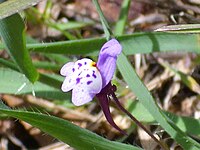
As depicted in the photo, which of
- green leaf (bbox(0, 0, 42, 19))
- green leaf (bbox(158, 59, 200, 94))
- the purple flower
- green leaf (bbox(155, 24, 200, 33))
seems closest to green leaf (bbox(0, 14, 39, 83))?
green leaf (bbox(0, 0, 42, 19))

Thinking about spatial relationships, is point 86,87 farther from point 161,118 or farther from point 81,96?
point 161,118

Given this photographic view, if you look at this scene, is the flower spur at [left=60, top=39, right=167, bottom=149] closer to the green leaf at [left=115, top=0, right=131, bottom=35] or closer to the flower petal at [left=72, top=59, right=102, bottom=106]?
the flower petal at [left=72, top=59, right=102, bottom=106]

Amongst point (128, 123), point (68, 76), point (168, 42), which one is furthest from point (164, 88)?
point (68, 76)

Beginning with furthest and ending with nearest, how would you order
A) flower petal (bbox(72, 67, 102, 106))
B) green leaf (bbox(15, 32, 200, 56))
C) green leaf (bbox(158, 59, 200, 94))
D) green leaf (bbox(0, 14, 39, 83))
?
green leaf (bbox(158, 59, 200, 94))
green leaf (bbox(15, 32, 200, 56))
green leaf (bbox(0, 14, 39, 83))
flower petal (bbox(72, 67, 102, 106))

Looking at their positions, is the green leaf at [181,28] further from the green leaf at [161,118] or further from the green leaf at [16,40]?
the green leaf at [16,40]

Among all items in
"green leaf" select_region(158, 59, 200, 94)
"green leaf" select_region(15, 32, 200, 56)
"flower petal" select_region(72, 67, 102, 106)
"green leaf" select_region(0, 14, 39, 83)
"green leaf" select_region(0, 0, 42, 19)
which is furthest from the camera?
"green leaf" select_region(158, 59, 200, 94)

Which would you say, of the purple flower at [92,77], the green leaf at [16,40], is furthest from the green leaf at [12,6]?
the purple flower at [92,77]
